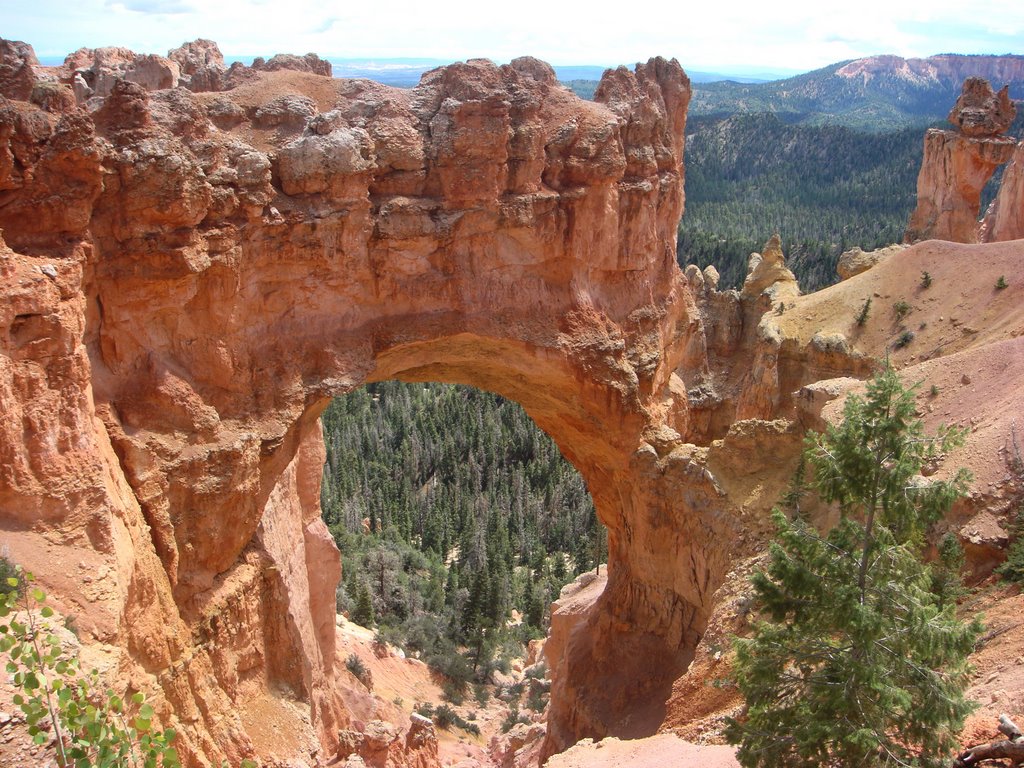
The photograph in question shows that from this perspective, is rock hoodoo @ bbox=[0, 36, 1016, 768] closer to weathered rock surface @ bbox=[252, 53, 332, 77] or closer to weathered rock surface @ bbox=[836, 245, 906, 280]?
weathered rock surface @ bbox=[252, 53, 332, 77]

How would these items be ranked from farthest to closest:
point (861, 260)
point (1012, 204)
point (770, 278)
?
point (1012, 204) → point (770, 278) → point (861, 260)

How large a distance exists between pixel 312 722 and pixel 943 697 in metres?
13.1

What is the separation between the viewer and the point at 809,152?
164 metres

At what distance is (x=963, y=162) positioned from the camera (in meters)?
42.8

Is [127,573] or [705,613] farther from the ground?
[127,573]

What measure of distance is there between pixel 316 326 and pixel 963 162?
3688 centimetres

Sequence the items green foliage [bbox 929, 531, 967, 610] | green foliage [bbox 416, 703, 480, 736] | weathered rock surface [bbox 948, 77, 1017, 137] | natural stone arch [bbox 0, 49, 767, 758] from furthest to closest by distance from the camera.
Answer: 1. weathered rock surface [bbox 948, 77, 1017, 137]
2. green foliage [bbox 416, 703, 480, 736]
3. natural stone arch [bbox 0, 49, 767, 758]
4. green foliage [bbox 929, 531, 967, 610]

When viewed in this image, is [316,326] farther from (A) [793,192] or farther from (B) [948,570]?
(A) [793,192]

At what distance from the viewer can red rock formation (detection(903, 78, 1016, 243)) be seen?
1638 inches

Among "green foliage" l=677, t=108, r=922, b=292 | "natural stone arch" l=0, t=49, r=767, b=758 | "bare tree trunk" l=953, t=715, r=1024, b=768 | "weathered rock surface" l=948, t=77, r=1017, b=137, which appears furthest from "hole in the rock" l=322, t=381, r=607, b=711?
"green foliage" l=677, t=108, r=922, b=292

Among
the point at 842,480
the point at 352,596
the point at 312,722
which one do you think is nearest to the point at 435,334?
the point at 312,722

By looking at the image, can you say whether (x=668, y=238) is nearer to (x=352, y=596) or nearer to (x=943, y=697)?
(x=943, y=697)

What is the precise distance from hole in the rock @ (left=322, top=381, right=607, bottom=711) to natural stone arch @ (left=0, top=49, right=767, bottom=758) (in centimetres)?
1135

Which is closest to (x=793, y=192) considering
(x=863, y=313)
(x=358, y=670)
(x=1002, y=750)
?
(x=863, y=313)
